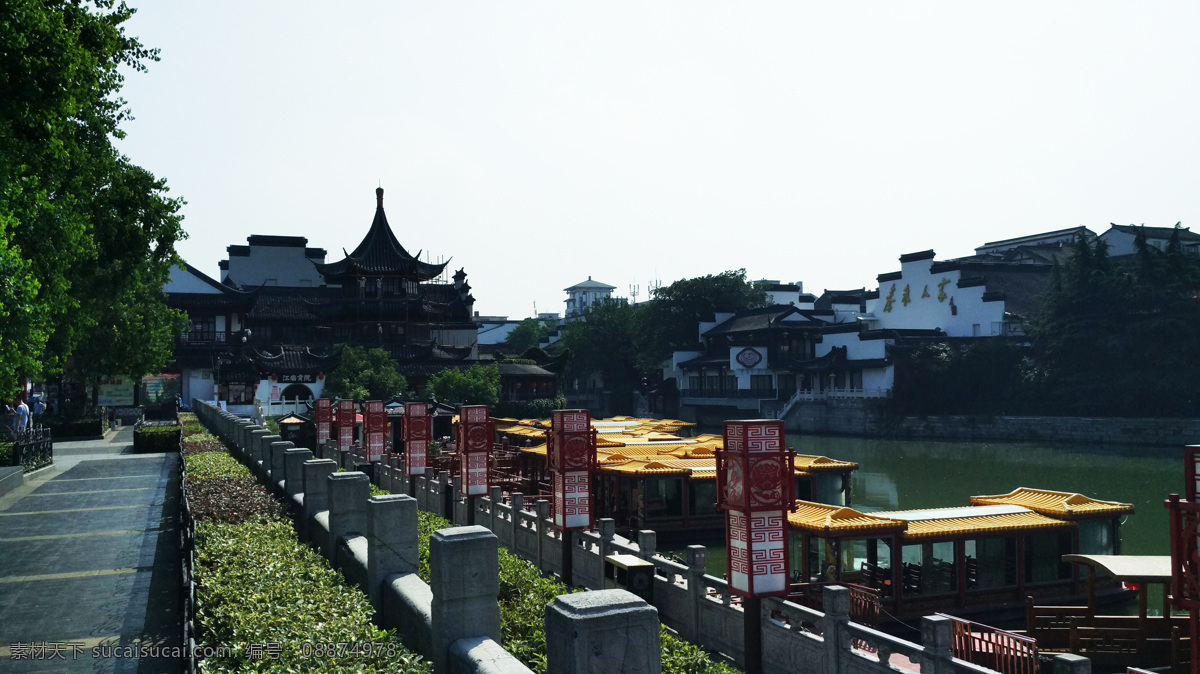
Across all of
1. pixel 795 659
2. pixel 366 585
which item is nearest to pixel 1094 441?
pixel 795 659

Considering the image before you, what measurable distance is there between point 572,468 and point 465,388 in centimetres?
3587

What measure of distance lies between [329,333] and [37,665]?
5872 centimetres

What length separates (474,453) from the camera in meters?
20.6

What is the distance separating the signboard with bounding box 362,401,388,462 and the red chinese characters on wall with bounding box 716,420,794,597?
17254 mm

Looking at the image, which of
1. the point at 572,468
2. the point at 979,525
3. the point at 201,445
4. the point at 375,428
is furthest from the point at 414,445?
the point at 979,525

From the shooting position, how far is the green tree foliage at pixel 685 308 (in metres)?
79.2

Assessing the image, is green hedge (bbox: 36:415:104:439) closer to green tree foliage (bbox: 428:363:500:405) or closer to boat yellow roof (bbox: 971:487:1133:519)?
green tree foliage (bbox: 428:363:500:405)

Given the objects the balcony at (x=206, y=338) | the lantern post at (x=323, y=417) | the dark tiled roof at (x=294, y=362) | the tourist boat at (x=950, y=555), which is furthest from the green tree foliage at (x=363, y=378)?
the tourist boat at (x=950, y=555)

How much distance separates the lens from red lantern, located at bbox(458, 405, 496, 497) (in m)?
20.5

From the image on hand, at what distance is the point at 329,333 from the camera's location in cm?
6656

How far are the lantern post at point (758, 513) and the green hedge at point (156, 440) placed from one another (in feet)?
81.2

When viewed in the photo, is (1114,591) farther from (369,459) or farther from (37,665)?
(369,459)

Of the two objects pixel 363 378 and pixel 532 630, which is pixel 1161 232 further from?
pixel 532 630

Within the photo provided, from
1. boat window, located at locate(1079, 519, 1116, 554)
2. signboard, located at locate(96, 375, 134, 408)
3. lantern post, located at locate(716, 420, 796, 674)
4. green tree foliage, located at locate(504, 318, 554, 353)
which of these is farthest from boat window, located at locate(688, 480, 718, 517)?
green tree foliage, located at locate(504, 318, 554, 353)
